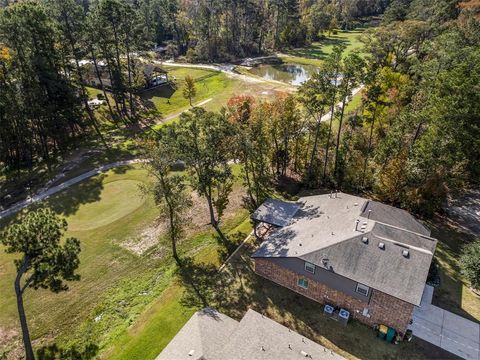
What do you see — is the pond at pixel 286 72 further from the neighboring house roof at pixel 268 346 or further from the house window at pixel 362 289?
the neighboring house roof at pixel 268 346

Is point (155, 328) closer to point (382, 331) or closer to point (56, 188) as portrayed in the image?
point (382, 331)

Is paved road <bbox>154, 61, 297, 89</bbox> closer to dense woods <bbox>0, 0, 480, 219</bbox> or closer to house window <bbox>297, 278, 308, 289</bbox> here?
dense woods <bbox>0, 0, 480, 219</bbox>

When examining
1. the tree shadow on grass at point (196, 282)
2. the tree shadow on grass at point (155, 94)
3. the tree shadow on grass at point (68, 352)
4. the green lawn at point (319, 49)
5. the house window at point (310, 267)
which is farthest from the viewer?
the green lawn at point (319, 49)

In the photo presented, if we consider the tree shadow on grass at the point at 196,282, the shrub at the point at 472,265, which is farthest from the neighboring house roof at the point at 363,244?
the tree shadow on grass at the point at 196,282

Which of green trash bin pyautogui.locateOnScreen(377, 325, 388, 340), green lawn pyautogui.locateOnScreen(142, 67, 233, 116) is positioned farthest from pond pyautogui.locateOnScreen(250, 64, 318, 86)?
green trash bin pyautogui.locateOnScreen(377, 325, 388, 340)

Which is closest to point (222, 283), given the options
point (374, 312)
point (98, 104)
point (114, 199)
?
point (374, 312)

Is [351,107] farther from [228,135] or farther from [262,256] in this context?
[262,256]
